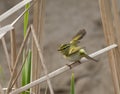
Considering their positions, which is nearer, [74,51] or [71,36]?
[74,51]

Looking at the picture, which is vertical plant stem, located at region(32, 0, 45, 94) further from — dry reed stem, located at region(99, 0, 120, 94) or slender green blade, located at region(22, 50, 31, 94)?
dry reed stem, located at region(99, 0, 120, 94)

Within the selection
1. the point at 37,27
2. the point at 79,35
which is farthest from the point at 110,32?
the point at 37,27

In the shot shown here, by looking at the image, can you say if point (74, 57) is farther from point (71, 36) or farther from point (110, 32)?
point (71, 36)

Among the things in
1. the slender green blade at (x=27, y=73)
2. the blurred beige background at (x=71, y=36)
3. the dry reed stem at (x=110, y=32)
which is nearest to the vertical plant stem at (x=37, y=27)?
the slender green blade at (x=27, y=73)

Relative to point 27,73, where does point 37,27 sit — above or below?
above

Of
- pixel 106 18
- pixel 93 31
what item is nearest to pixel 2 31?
pixel 106 18

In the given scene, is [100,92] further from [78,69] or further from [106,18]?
[106,18]

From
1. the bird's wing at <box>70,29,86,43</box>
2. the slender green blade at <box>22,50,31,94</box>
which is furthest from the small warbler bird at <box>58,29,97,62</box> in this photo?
the slender green blade at <box>22,50,31,94</box>

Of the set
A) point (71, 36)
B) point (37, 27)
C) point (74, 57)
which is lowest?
point (74, 57)

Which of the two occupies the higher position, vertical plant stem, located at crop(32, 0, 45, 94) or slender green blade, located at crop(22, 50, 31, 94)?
vertical plant stem, located at crop(32, 0, 45, 94)
